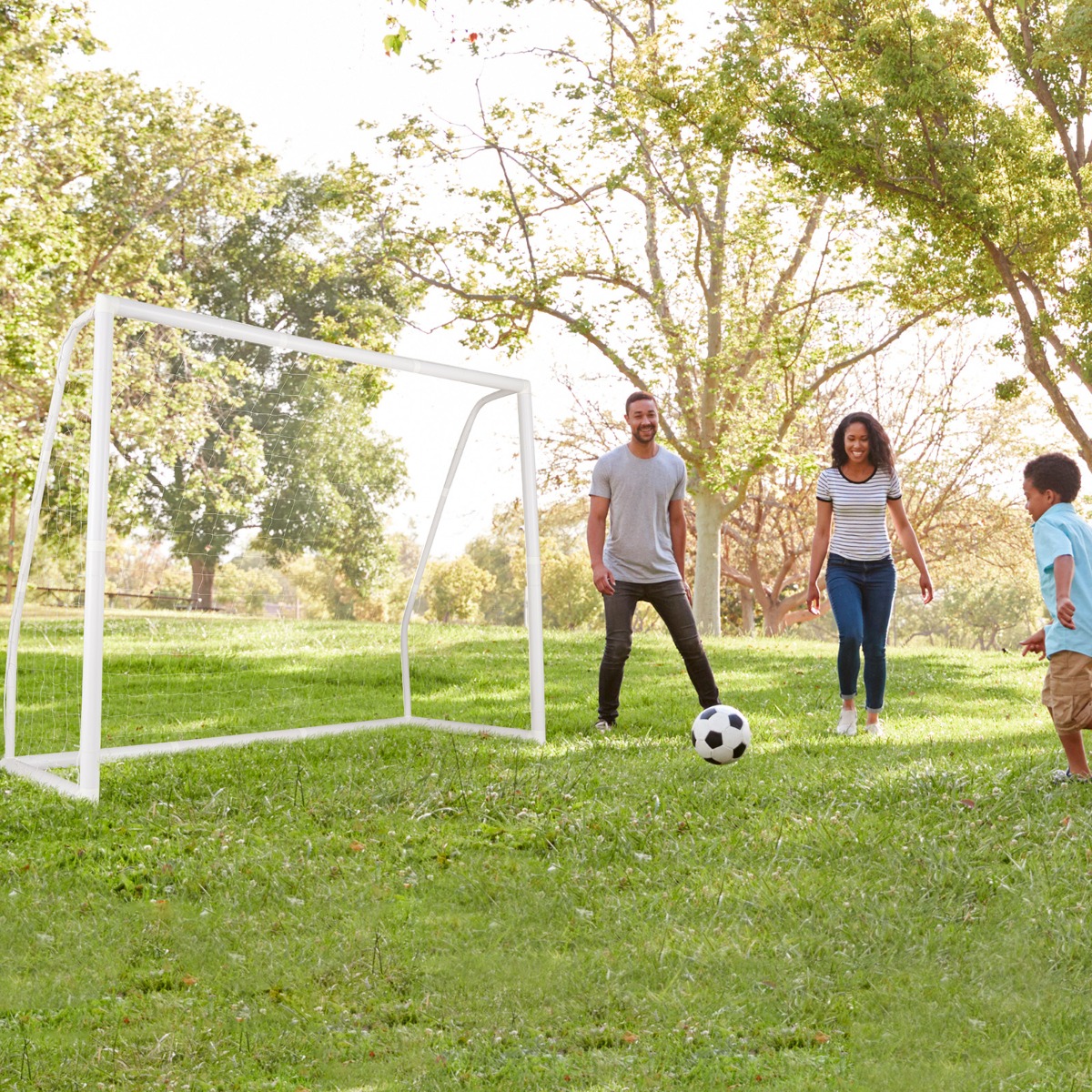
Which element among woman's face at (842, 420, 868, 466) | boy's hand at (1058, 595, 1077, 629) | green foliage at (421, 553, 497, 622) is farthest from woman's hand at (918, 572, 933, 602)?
green foliage at (421, 553, 497, 622)

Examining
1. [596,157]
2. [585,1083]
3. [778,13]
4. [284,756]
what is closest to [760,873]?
[585,1083]

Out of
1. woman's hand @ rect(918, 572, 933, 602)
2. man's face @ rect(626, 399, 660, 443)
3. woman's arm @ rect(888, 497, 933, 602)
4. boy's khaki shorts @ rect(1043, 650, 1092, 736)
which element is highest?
man's face @ rect(626, 399, 660, 443)

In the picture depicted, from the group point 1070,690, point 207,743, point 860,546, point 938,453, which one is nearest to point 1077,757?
point 1070,690

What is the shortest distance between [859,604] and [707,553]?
14230 millimetres

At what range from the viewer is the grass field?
10.8ft

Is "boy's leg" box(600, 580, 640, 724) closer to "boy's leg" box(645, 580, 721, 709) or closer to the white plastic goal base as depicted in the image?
"boy's leg" box(645, 580, 721, 709)

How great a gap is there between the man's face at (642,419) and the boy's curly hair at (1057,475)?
2477mm

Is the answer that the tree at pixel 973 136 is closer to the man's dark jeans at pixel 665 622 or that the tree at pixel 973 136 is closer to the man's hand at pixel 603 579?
the man's dark jeans at pixel 665 622

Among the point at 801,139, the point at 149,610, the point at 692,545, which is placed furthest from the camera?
the point at 692,545

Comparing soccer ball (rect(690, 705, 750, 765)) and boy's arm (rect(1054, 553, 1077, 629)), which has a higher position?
boy's arm (rect(1054, 553, 1077, 629))

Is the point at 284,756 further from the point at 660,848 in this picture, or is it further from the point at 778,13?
the point at 778,13

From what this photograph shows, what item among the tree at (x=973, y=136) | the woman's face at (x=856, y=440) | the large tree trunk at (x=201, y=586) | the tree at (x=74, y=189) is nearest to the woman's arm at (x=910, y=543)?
Answer: the woman's face at (x=856, y=440)

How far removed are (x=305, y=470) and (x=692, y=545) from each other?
1958 cm

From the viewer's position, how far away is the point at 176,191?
2331 centimetres
